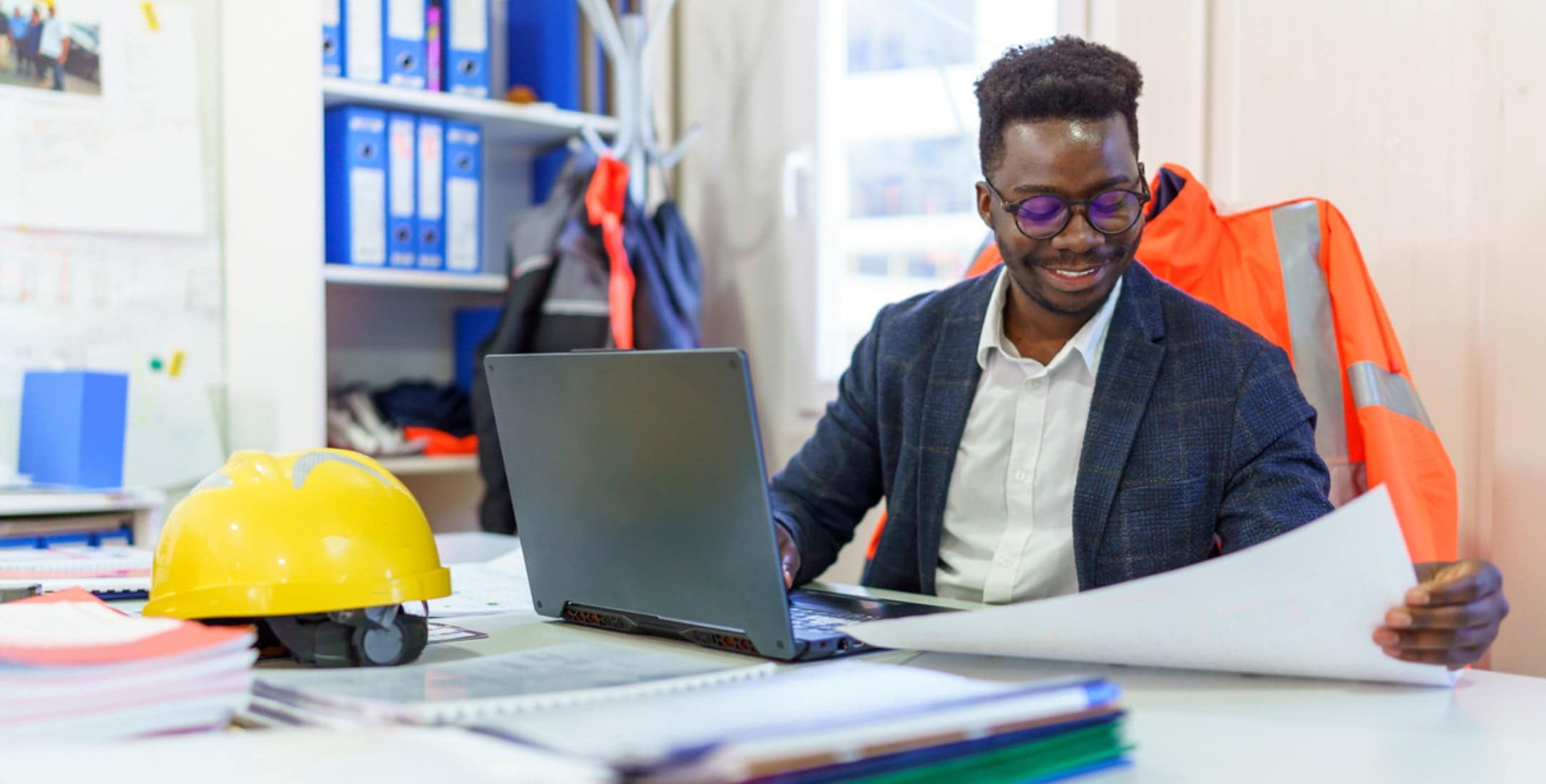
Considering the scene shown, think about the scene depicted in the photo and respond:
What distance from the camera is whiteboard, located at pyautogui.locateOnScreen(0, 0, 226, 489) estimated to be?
233 centimetres

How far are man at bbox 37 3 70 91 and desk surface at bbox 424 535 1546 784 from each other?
71.0 inches

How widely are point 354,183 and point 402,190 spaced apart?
0.35ft

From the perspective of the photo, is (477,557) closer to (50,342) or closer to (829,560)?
(829,560)

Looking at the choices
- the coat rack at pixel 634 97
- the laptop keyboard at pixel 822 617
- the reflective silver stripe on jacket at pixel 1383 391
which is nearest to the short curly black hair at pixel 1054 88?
the reflective silver stripe on jacket at pixel 1383 391

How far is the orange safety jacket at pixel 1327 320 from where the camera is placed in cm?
156

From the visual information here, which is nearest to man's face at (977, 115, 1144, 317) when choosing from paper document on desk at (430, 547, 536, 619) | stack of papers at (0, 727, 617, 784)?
paper document on desk at (430, 547, 536, 619)

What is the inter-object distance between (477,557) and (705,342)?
1.63 m

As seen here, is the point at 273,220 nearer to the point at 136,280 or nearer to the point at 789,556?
the point at 136,280

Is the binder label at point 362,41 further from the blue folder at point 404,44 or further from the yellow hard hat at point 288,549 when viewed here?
the yellow hard hat at point 288,549

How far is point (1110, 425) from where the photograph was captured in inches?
52.7

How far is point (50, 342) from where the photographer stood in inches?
93.2

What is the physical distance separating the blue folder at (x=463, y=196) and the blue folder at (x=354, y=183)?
153mm

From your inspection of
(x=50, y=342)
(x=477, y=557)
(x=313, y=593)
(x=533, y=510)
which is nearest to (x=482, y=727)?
(x=313, y=593)

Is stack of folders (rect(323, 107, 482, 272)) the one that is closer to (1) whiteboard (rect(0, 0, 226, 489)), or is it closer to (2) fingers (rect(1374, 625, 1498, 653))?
(1) whiteboard (rect(0, 0, 226, 489))
